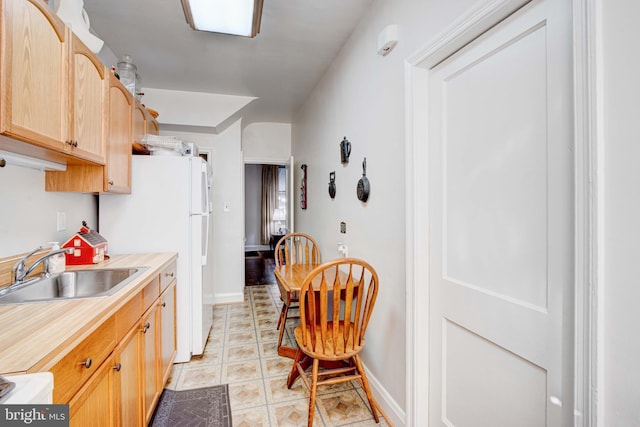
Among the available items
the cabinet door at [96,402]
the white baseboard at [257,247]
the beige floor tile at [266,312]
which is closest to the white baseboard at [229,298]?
the beige floor tile at [266,312]

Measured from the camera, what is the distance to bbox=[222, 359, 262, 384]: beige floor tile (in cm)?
219

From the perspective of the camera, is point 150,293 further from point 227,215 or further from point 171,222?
point 227,215

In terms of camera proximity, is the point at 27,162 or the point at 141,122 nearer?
the point at 27,162

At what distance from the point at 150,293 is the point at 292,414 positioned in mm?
1112

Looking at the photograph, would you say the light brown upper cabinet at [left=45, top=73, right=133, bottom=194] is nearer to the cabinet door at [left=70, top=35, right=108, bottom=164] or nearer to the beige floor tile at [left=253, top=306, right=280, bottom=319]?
the cabinet door at [left=70, top=35, right=108, bottom=164]

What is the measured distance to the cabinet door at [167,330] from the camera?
1.95 meters

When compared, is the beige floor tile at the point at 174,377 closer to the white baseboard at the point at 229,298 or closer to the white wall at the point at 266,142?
the white baseboard at the point at 229,298

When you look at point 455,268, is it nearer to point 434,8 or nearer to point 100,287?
point 434,8

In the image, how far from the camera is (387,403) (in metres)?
A: 1.80

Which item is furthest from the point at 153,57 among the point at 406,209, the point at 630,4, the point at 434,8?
the point at 630,4

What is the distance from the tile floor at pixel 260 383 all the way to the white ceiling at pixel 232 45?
261 cm

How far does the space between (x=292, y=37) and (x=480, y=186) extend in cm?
197

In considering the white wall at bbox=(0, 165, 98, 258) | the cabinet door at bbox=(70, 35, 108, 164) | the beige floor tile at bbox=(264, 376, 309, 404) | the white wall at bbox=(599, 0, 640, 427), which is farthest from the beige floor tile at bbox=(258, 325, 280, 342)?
the white wall at bbox=(599, 0, 640, 427)

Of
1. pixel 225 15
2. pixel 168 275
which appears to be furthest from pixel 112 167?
pixel 225 15
